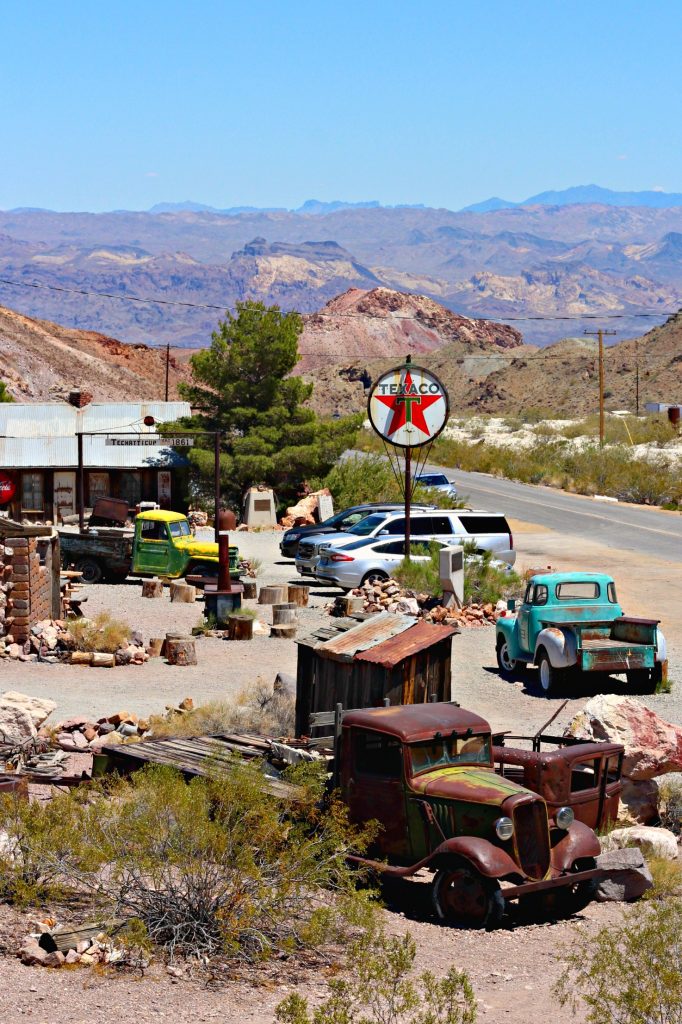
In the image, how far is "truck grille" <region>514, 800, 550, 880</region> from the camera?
1021 centimetres

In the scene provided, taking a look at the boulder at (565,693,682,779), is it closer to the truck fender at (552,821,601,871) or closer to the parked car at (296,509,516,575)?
the truck fender at (552,821,601,871)

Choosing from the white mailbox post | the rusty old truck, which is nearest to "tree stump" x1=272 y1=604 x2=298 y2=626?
the white mailbox post

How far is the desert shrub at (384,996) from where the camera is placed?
7.67 meters

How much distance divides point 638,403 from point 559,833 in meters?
105

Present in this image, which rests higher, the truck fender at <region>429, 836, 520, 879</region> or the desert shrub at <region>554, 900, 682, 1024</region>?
the truck fender at <region>429, 836, 520, 879</region>

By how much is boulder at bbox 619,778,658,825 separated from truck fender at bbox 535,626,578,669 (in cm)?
585

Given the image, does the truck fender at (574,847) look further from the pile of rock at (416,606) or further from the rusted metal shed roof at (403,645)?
the pile of rock at (416,606)

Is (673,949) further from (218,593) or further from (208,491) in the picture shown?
(208,491)

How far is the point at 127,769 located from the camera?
512 inches

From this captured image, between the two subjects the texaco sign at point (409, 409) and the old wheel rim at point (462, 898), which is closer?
the old wheel rim at point (462, 898)

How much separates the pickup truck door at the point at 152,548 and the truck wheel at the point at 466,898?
2050 cm

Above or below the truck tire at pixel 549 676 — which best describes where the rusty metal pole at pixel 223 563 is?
above

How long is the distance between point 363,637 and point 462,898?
5009 millimetres

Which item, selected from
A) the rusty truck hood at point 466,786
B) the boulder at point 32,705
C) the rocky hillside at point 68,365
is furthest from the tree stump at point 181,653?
the rocky hillside at point 68,365
